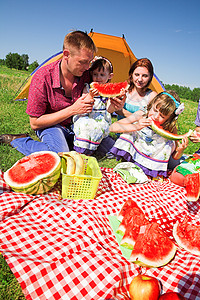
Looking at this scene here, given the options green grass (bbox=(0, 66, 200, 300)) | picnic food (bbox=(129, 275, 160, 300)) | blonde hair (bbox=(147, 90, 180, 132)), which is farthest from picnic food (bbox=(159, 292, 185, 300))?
blonde hair (bbox=(147, 90, 180, 132))

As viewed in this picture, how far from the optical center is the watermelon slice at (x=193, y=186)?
3.11 m

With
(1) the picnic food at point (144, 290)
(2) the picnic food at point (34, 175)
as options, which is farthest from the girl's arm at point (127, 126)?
(1) the picnic food at point (144, 290)

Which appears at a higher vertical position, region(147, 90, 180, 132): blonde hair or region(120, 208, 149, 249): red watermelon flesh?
region(147, 90, 180, 132): blonde hair

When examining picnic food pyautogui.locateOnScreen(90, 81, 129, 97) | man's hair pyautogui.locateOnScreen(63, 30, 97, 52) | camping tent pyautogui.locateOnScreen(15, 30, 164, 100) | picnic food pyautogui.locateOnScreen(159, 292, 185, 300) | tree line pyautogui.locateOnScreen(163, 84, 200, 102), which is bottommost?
picnic food pyautogui.locateOnScreen(159, 292, 185, 300)

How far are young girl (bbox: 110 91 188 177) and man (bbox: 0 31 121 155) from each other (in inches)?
20.7

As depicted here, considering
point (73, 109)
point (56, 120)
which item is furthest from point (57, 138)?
point (73, 109)

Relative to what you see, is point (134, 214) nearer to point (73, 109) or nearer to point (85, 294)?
point (85, 294)

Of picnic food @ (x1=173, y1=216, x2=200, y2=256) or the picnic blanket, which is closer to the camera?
the picnic blanket

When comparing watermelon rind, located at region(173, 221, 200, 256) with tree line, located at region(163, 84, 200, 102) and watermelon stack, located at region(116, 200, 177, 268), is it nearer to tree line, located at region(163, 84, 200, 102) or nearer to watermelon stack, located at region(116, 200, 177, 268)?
watermelon stack, located at region(116, 200, 177, 268)

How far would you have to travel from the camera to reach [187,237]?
2504 millimetres

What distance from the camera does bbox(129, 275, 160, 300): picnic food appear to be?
1601 millimetres

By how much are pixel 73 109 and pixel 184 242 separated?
250 cm

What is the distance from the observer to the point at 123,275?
191cm

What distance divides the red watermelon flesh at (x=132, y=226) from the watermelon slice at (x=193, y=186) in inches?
40.5
